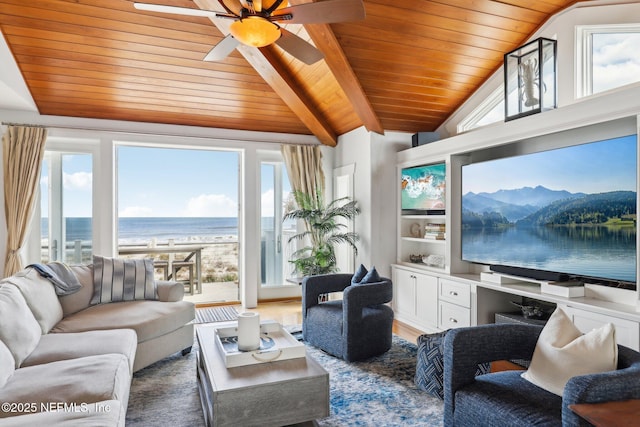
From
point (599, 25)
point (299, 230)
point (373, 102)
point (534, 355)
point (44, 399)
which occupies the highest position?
point (599, 25)

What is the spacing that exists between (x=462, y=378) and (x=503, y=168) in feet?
8.11

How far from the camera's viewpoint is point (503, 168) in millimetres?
3828

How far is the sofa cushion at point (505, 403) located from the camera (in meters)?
1.61

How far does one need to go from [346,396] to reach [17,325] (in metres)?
2.11

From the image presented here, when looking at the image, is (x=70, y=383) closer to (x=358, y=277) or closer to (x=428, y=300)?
(x=358, y=277)

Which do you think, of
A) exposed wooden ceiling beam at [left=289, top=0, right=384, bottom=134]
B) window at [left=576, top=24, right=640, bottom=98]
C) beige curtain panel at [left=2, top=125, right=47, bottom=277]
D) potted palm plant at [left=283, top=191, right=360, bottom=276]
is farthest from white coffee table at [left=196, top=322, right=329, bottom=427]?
beige curtain panel at [left=2, top=125, right=47, bottom=277]

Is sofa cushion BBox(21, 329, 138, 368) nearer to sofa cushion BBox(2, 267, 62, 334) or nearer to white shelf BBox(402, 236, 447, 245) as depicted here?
sofa cushion BBox(2, 267, 62, 334)

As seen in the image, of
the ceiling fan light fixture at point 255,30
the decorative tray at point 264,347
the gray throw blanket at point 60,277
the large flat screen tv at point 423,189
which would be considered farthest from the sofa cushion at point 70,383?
the large flat screen tv at point 423,189

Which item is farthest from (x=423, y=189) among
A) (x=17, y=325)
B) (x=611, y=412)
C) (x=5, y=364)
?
(x=5, y=364)

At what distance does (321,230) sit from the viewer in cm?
551

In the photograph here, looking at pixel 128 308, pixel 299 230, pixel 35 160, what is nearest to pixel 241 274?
pixel 299 230

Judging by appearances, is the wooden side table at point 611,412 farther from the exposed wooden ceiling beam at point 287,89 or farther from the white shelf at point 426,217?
the exposed wooden ceiling beam at point 287,89

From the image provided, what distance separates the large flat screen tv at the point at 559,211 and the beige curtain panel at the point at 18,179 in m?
4.88

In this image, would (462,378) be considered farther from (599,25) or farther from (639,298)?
(599,25)
